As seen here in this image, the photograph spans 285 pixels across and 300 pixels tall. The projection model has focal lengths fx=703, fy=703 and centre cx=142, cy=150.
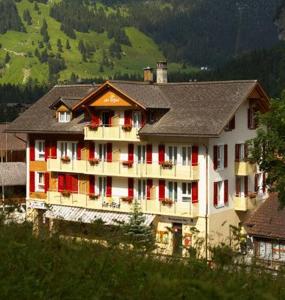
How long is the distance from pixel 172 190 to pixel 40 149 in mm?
10338

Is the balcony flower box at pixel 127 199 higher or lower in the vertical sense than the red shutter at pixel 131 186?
lower

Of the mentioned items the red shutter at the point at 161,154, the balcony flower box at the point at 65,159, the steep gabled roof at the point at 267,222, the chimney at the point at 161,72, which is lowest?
the steep gabled roof at the point at 267,222

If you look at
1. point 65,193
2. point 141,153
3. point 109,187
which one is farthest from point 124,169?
point 65,193

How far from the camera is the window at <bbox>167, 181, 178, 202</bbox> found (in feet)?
125

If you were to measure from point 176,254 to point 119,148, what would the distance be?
3118cm

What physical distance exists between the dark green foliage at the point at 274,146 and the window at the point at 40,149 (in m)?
18.4

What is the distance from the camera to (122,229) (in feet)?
35.5

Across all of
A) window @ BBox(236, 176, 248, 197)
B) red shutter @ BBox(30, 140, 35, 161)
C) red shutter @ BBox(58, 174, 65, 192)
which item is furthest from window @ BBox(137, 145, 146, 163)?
red shutter @ BBox(30, 140, 35, 161)

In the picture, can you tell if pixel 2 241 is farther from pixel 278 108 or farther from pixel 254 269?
pixel 278 108

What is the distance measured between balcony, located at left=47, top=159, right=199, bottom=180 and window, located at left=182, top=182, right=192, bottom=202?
809 mm

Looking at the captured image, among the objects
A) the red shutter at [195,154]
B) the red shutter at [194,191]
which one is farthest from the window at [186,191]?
the red shutter at [195,154]

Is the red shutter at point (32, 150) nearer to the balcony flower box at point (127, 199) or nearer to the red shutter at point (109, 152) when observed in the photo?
the red shutter at point (109, 152)

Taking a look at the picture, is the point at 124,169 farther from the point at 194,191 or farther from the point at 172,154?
the point at 194,191

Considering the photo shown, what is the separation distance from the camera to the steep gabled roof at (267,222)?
33.2 meters
